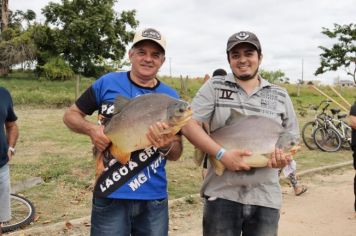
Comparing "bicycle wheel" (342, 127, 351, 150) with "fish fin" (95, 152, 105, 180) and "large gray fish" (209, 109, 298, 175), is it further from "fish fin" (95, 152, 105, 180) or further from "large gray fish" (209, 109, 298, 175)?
"fish fin" (95, 152, 105, 180)

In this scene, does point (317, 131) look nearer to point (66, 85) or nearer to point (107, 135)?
point (107, 135)

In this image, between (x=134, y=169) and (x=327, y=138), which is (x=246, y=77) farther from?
(x=327, y=138)

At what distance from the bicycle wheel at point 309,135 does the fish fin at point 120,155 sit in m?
11.0

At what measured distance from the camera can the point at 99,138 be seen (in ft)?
9.03

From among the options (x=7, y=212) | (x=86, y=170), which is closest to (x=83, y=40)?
(x=86, y=170)

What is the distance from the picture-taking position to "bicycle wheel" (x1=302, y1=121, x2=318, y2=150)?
1313cm

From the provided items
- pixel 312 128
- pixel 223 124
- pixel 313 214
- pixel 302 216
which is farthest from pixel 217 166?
pixel 312 128

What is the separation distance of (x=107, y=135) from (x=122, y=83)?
398 mm

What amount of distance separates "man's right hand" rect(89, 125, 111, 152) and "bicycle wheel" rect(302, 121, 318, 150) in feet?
36.3

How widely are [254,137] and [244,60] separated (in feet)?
1.82

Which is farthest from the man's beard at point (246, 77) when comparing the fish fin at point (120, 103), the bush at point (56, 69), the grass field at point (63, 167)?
the bush at point (56, 69)

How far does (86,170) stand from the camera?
27.9ft

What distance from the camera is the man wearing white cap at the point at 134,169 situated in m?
2.88

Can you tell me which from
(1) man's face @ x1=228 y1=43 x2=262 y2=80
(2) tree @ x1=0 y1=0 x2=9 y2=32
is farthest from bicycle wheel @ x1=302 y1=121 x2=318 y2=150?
(2) tree @ x1=0 y1=0 x2=9 y2=32
